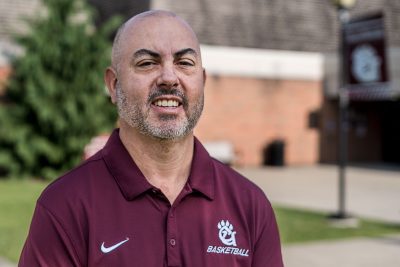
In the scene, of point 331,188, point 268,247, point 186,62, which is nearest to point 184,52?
point 186,62

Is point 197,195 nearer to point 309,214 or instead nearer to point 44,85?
point 309,214

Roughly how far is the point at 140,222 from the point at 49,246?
0.29 metres

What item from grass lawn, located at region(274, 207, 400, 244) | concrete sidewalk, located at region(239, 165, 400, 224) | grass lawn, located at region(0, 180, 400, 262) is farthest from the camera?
concrete sidewalk, located at region(239, 165, 400, 224)

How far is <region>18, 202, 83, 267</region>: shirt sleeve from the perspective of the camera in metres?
1.95

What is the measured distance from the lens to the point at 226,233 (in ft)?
6.99

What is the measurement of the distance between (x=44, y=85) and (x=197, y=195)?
51.3 ft

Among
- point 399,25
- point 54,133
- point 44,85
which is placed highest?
point 399,25

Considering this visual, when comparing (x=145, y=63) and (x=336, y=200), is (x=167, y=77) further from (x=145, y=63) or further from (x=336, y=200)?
(x=336, y=200)

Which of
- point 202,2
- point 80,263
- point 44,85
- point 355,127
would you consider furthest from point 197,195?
point 355,127

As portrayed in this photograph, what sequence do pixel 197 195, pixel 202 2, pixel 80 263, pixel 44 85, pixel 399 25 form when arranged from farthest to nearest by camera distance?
pixel 399 25 → pixel 202 2 → pixel 44 85 → pixel 197 195 → pixel 80 263

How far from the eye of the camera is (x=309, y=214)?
39.7ft

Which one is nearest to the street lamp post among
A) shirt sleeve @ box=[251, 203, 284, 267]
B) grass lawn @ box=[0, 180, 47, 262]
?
grass lawn @ box=[0, 180, 47, 262]

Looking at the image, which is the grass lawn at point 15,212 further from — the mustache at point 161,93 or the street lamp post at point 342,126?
the mustache at point 161,93

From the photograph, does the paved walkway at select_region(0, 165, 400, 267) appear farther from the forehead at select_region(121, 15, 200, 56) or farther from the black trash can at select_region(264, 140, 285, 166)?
the forehead at select_region(121, 15, 200, 56)
